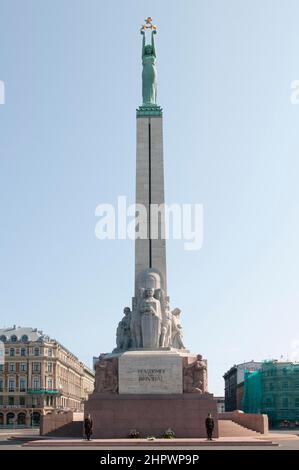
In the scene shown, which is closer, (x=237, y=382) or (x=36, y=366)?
(x=36, y=366)

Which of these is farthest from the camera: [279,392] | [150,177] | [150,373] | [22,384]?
[22,384]

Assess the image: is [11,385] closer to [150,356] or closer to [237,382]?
[237,382]

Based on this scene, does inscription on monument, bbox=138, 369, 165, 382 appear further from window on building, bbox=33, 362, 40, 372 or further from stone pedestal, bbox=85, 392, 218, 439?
window on building, bbox=33, 362, 40, 372

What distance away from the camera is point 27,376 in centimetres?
9219

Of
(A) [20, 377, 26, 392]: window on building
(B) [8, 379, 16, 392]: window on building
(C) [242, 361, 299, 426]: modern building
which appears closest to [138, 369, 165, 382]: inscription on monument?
(C) [242, 361, 299, 426]: modern building

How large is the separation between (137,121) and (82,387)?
96155mm

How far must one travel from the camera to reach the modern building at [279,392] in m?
83.7

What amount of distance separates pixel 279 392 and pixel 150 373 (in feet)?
174

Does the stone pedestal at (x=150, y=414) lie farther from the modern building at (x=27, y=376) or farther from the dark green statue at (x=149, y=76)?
the modern building at (x=27, y=376)

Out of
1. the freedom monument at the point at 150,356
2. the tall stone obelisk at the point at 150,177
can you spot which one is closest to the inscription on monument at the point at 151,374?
the freedom monument at the point at 150,356

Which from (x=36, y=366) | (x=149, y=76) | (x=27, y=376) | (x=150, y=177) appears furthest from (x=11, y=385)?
A: (x=149, y=76)
